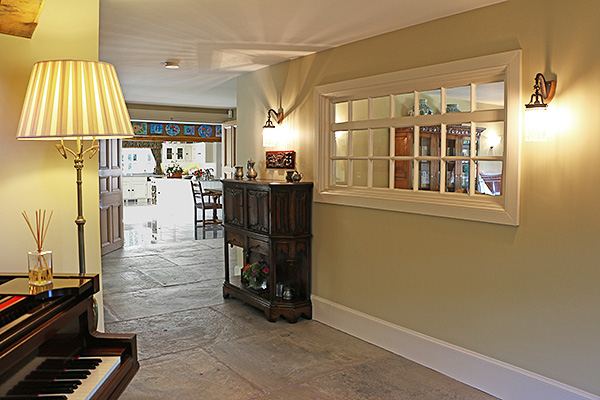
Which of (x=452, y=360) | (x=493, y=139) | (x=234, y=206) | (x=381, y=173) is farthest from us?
(x=234, y=206)

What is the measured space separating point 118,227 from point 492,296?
20.2 feet

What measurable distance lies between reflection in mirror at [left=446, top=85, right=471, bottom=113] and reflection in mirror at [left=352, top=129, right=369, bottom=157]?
2.89ft

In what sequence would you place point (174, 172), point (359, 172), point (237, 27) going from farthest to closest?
point (174, 172), point (359, 172), point (237, 27)

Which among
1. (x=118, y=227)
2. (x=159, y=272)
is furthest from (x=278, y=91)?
(x=118, y=227)

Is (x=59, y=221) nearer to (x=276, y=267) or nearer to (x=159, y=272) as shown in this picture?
(x=276, y=267)

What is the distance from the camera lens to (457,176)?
3.32 meters

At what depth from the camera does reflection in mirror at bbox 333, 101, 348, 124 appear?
4.27 m

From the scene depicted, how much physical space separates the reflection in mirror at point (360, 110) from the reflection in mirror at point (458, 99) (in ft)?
2.84

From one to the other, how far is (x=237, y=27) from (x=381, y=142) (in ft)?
4.62

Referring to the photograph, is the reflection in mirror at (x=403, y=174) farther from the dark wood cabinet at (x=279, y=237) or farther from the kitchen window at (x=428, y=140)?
the dark wood cabinet at (x=279, y=237)

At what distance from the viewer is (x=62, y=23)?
258 cm

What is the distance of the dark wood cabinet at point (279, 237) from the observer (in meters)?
4.29

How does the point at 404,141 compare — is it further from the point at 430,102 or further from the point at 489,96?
the point at 489,96

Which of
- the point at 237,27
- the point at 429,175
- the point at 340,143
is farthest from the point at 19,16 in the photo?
the point at 340,143
